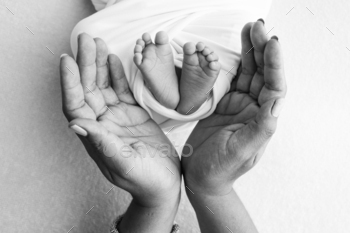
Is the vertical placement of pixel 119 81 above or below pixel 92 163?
above

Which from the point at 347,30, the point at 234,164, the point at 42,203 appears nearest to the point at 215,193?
the point at 234,164

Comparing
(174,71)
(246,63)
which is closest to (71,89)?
(174,71)

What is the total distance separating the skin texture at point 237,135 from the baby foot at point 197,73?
0.07 m

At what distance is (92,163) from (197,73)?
0.36 metres

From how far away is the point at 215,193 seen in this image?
673 millimetres

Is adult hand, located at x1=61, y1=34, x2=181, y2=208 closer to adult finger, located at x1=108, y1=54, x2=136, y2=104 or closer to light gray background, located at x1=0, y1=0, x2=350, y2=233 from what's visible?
adult finger, located at x1=108, y1=54, x2=136, y2=104

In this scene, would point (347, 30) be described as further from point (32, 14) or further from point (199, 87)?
point (32, 14)

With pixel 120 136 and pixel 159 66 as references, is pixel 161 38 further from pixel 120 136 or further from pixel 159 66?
pixel 120 136

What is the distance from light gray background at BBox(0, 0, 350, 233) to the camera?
2.68ft

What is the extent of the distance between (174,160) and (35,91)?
38 centimetres

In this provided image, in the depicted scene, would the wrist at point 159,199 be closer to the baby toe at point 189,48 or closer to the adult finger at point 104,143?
the adult finger at point 104,143

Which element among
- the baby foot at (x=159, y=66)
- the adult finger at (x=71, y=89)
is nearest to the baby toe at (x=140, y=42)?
the baby foot at (x=159, y=66)

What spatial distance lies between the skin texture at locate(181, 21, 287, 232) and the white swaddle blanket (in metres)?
0.03

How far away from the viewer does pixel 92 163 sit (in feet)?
2.84
